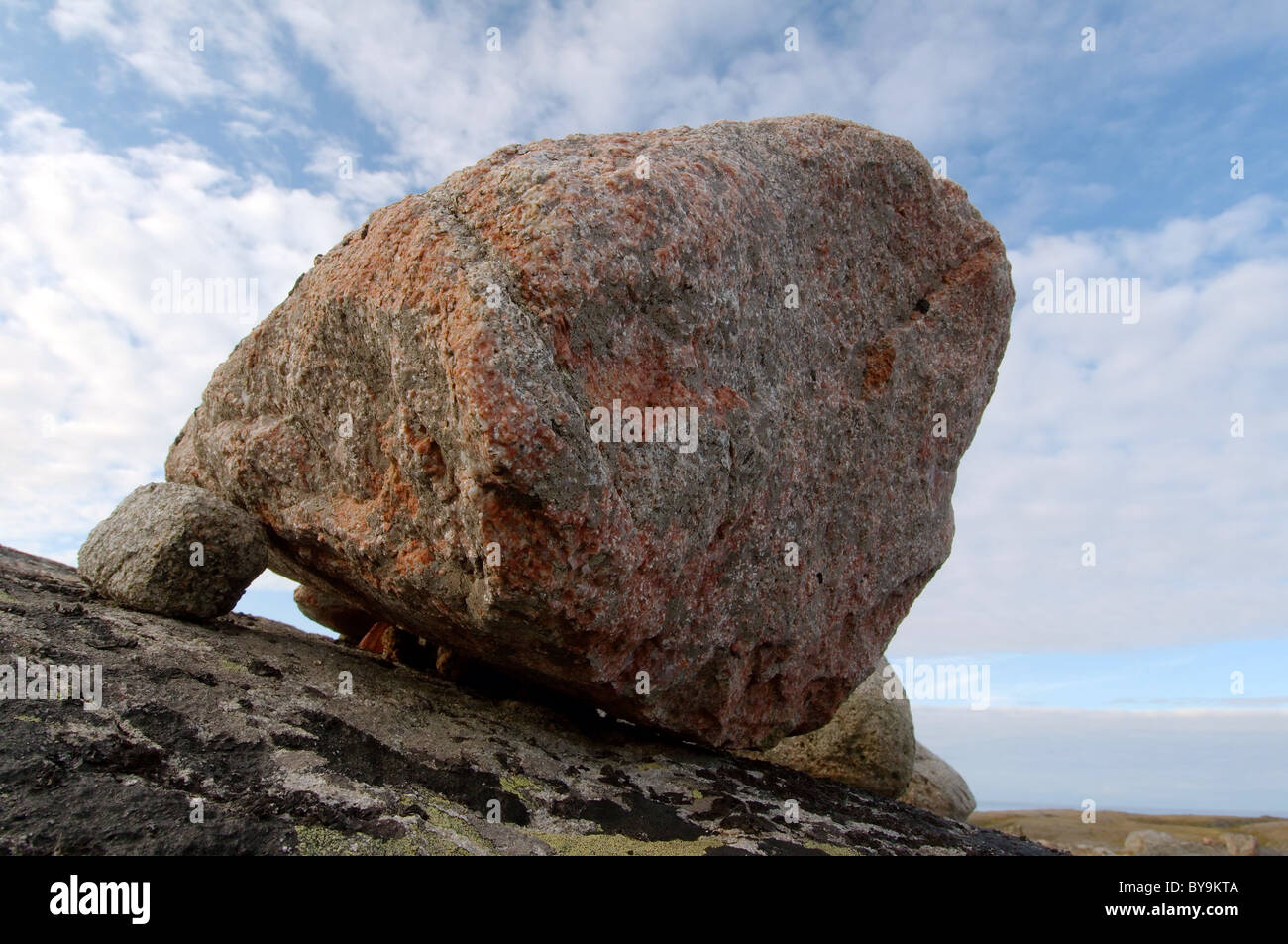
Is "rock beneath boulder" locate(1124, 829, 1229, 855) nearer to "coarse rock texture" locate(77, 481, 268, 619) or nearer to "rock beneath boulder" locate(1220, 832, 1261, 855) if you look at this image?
"rock beneath boulder" locate(1220, 832, 1261, 855)

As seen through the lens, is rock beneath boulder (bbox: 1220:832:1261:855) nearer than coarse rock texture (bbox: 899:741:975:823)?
No

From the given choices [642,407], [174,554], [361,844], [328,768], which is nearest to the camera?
[361,844]

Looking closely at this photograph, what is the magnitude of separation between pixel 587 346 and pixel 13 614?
4.61 metres

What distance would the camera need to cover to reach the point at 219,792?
498cm

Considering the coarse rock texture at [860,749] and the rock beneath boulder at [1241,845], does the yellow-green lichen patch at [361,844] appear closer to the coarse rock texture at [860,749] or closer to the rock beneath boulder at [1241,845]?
the coarse rock texture at [860,749]

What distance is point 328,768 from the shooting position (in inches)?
219

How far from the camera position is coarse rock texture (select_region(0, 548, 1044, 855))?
4.70 m

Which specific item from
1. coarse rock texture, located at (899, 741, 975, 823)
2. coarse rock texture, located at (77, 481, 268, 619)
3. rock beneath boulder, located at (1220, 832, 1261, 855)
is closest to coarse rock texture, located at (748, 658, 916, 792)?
coarse rock texture, located at (899, 741, 975, 823)

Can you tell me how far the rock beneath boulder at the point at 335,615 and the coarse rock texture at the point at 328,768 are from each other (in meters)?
1.96

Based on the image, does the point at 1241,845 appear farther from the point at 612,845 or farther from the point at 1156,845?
the point at 612,845

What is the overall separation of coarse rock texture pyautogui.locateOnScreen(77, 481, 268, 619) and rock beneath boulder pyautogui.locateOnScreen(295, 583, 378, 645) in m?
2.97

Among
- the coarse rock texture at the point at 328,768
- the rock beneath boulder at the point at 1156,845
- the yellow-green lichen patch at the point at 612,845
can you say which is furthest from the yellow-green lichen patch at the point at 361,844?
the rock beneath boulder at the point at 1156,845

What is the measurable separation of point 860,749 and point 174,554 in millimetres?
8528

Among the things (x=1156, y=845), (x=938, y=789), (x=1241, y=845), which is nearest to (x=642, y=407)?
(x=938, y=789)
